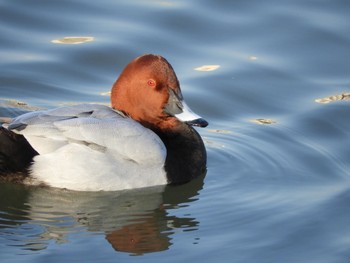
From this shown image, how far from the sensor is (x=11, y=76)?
1052 centimetres

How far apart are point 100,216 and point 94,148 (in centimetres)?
63

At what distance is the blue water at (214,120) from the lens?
754 cm

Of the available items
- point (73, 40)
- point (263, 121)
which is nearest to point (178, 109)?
point (263, 121)

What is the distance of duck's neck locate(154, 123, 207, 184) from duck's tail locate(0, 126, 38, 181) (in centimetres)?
119

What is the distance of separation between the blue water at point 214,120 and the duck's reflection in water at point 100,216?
1 centimetres

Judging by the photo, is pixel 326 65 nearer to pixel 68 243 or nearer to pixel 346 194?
pixel 346 194

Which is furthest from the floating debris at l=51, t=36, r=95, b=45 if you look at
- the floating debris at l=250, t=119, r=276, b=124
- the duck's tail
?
the duck's tail

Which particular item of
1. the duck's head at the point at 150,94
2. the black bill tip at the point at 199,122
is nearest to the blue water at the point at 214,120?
the black bill tip at the point at 199,122

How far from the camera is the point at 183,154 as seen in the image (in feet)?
29.2

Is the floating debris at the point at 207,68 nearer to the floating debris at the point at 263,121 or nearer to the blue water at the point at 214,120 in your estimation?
the blue water at the point at 214,120

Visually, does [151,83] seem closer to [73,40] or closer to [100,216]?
[100,216]

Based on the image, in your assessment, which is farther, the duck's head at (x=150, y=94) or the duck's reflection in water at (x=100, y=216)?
the duck's head at (x=150, y=94)

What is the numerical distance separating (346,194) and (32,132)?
2643mm

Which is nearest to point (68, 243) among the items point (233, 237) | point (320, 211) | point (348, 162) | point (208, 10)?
point (233, 237)
